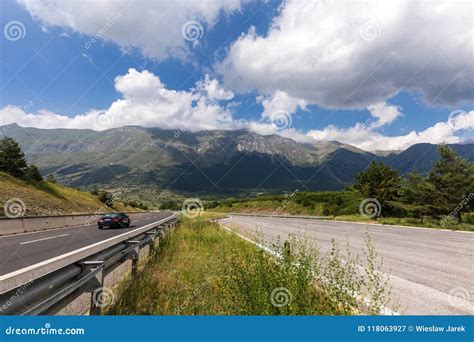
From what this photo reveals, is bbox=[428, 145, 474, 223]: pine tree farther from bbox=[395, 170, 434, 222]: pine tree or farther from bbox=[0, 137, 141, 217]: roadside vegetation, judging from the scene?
bbox=[0, 137, 141, 217]: roadside vegetation

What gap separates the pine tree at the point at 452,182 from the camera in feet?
101

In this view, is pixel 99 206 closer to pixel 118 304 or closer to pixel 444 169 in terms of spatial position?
pixel 444 169

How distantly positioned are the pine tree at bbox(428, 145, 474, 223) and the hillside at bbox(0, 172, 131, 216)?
42.7m

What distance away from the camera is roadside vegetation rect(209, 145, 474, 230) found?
31.1 m

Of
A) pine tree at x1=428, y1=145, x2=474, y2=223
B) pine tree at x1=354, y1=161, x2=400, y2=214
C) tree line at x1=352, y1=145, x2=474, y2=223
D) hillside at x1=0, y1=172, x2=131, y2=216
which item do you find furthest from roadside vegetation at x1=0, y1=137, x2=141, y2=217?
pine tree at x1=428, y1=145, x2=474, y2=223

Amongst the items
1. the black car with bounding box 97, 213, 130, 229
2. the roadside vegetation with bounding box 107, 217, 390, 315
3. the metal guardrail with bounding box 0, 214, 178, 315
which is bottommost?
the black car with bounding box 97, 213, 130, 229

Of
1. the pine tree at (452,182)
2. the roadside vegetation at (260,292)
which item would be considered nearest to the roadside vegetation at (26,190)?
the roadside vegetation at (260,292)

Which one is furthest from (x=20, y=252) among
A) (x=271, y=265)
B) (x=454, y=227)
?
(x=454, y=227)

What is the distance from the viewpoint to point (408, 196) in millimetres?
36750

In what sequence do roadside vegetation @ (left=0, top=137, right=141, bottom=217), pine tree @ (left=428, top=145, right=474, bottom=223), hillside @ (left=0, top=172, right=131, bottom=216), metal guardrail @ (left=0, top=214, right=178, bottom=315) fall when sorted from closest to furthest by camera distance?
metal guardrail @ (left=0, top=214, right=178, bottom=315) → pine tree @ (left=428, top=145, right=474, bottom=223) → hillside @ (left=0, top=172, right=131, bottom=216) → roadside vegetation @ (left=0, top=137, right=141, bottom=217)

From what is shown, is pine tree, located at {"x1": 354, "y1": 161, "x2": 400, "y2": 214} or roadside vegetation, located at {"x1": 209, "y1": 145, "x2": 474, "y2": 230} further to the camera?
pine tree, located at {"x1": 354, "y1": 161, "x2": 400, "y2": 214}

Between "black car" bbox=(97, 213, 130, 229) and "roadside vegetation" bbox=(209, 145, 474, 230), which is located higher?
"roadside vegetation" bbox=(209, 145, 474, 230)

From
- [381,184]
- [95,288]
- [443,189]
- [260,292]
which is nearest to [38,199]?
[381,184]

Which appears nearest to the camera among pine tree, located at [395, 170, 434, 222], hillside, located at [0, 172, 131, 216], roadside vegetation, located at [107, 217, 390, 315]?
roadside vegetation, located at [107, 217, 390, 315]
